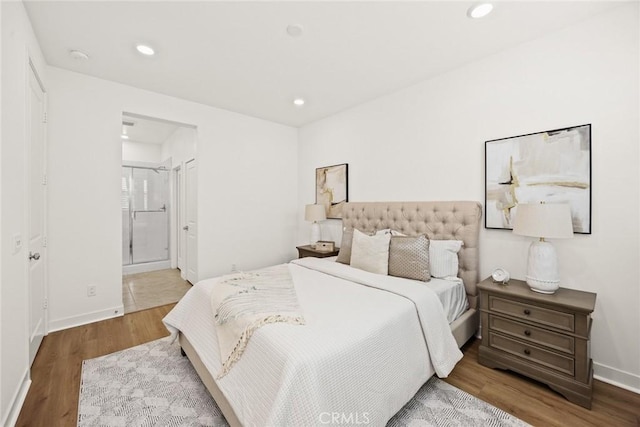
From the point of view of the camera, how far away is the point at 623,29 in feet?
6.17

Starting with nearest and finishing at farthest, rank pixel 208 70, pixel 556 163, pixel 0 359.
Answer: pixel 0 359
pixel 556 163
pixel 208 70

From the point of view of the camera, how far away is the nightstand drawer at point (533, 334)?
1781 millimetres

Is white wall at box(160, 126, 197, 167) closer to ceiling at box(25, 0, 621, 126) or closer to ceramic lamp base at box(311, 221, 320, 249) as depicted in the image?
ceiling at box(25, 0, 621, 126)

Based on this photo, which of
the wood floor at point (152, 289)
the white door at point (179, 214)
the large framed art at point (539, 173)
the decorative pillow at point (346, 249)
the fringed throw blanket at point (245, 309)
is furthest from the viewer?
the white door at point (179, 214)

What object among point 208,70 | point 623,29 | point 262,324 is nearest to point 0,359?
point 262,324

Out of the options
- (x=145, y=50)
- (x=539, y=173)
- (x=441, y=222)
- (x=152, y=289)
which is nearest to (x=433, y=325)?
(x=441, y=222)

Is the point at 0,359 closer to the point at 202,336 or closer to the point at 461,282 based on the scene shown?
the point at 202,336

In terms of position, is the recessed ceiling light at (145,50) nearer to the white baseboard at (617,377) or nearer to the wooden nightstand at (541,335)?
the wooden nightstand at (541,335)

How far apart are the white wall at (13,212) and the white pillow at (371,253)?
2.43 metres

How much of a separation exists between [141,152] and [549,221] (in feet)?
23.4

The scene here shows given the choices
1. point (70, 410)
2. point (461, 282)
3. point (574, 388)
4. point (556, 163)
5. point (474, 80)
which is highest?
point (474, 80)

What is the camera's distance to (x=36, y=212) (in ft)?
7.75

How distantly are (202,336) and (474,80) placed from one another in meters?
3.20

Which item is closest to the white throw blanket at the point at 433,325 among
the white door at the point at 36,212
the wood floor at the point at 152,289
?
the white door at the point at 36,212
